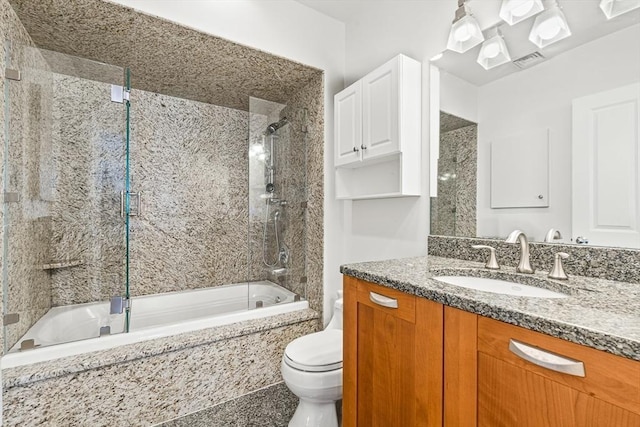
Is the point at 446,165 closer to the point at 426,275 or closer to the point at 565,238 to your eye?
the point at 565,238

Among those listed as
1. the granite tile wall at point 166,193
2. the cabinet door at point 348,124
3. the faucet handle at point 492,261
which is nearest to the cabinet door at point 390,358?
the faucet handle at point 492,261

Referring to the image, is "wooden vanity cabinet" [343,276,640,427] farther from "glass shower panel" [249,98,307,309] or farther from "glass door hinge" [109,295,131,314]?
"glass door hinge" [109,295,131,314]

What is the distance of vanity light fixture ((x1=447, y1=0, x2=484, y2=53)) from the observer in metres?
1.45

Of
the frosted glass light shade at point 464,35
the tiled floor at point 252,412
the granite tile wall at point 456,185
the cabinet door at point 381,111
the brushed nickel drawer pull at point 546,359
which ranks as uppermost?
the frosted glass light shade at point 464,35

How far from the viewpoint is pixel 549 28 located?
1.25m

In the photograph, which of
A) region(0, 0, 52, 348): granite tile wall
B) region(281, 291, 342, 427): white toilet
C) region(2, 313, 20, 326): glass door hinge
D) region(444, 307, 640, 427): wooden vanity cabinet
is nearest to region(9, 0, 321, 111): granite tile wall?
region(0, 0, 52, 348): granite tile wall

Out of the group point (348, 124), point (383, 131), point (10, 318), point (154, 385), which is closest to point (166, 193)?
point (10, 318)

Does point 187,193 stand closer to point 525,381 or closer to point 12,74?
point 12,74

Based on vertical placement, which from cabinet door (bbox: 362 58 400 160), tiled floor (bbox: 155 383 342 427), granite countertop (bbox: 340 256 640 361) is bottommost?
tiled floor (bbox: 155 383 342 427)

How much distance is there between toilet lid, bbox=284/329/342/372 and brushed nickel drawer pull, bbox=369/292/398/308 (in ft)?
2.09

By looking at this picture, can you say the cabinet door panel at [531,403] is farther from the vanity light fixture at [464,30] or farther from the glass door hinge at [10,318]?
the glass door hinge at [10,318]

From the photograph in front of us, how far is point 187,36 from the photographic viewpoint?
1.80 meters

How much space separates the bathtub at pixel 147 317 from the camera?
1.57 m

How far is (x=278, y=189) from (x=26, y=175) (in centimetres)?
154
